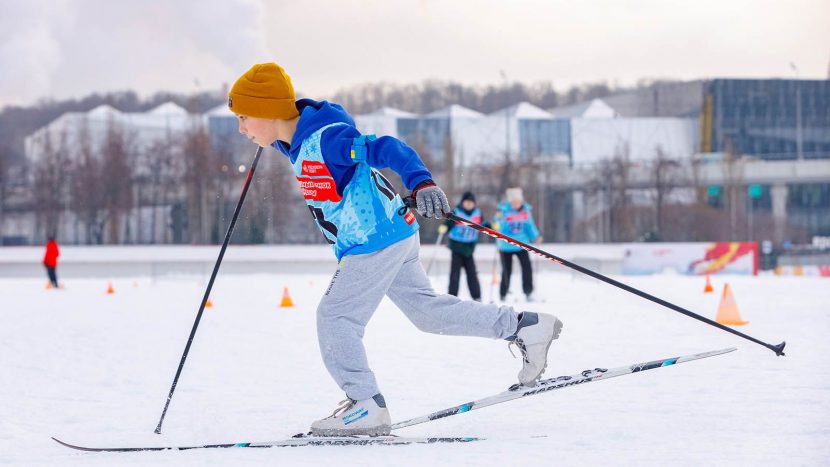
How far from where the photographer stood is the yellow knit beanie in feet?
12.7

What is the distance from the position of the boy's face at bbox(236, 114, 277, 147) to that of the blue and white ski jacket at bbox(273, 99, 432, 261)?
133 millimetres

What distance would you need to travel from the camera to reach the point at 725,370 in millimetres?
5539

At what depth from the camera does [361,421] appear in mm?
3752

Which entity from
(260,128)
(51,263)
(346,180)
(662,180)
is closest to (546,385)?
(346,180)

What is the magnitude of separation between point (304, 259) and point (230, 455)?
28.9 metres

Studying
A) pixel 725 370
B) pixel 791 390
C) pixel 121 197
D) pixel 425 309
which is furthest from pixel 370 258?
pixel 121 197

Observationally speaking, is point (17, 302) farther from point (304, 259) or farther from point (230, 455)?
point (304, 259)

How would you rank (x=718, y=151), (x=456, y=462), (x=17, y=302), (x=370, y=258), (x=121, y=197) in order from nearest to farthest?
(x=456, y=462) → (x=370, y=258) → (x=17, y=302) → (x=121, y=197) → (x=718, y=151)

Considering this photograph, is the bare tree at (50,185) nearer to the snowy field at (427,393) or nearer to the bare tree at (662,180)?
the bare tree at (662,180)

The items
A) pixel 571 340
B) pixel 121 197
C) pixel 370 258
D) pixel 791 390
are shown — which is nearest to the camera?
pixel 370 258

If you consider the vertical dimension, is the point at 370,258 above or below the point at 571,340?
above

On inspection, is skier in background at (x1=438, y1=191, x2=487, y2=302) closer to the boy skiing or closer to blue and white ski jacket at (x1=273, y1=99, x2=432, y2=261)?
the boy skiing

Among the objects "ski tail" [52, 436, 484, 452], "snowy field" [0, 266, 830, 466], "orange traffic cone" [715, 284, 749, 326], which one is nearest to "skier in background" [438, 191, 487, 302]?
"snowy field" [0, 266, 830, 466]

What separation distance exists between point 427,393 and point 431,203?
2030 millimetres
